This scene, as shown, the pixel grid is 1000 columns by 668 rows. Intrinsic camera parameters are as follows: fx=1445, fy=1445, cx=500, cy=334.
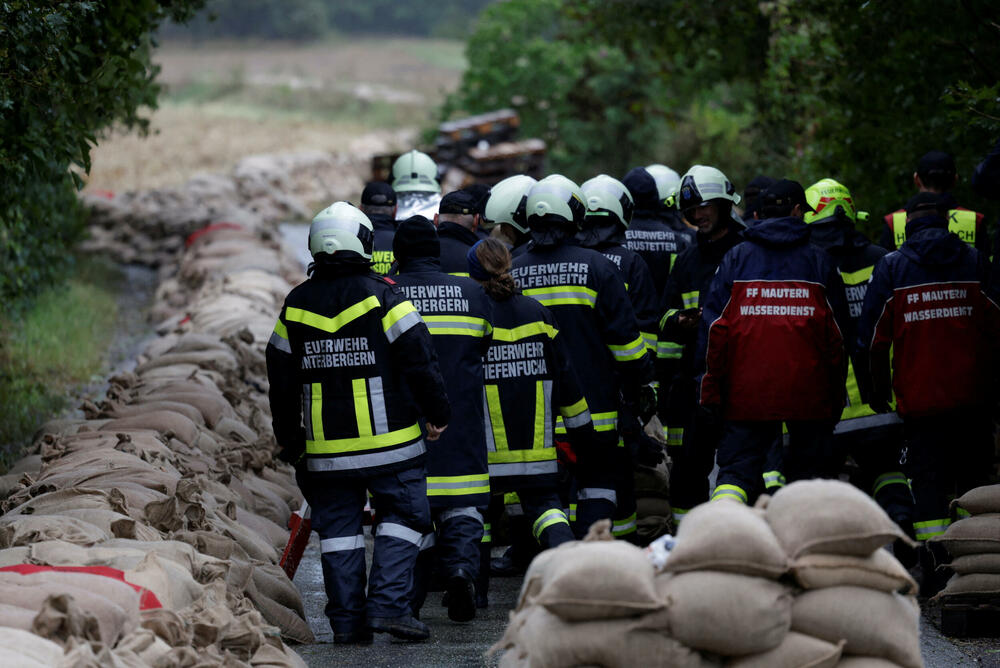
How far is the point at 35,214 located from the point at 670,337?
15.8 feet

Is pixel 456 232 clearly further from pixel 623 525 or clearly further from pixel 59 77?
pixel 59 77

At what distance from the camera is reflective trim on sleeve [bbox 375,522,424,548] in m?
6.07

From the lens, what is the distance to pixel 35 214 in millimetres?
10047

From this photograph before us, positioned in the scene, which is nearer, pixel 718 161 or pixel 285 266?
pixel 285 266

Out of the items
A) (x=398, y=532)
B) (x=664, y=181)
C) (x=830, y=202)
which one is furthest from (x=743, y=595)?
(x=664, y=181)

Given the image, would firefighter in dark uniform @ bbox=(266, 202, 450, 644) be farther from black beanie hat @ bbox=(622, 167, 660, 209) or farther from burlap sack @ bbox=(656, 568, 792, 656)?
black beanie hat @ bbox=(622, 167, 660, 209)

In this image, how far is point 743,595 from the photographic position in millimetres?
3877

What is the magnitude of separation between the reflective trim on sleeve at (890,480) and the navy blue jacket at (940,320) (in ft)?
2.99

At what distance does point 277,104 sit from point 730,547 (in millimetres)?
53151

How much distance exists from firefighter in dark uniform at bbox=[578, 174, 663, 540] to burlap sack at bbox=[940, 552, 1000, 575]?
179cm

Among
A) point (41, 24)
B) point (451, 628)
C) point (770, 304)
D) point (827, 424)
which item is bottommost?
point (451, 628)

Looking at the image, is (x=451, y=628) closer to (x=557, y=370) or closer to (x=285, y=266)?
(x=557, y=370)

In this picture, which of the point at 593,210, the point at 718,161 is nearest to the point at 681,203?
the point at 593,210

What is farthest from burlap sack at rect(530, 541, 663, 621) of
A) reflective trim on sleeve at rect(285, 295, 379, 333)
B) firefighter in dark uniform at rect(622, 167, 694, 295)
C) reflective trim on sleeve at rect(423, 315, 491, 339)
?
firefighter in dark uniform at rect(622, 167, 694, 295)
